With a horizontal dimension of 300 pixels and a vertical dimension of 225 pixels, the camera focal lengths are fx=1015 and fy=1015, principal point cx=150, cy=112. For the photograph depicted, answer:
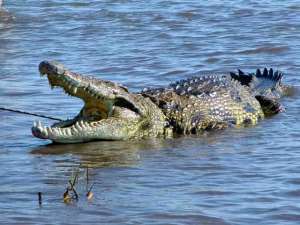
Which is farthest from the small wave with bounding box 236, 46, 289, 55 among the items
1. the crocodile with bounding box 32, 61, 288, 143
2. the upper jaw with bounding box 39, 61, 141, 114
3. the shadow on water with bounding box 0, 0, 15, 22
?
the shadow on water with bounding box 0, 0, 15, 22

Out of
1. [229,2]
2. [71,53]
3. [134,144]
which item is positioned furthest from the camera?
[229,2]

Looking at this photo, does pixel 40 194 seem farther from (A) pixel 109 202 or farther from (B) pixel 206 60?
(B) pixel 206 60

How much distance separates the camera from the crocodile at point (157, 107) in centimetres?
→ 798

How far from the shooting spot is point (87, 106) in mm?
8258

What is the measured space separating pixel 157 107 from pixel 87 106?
0.78 metres

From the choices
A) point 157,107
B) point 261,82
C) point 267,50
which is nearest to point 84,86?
point 157,107

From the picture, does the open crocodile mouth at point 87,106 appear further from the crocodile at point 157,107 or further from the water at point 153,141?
the water at point 153,141

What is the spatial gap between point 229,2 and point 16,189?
11527mm

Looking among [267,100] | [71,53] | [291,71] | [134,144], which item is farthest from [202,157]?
[71,53]

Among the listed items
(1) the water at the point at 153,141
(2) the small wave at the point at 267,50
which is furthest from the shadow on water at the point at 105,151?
(2) the small wave at the point at 267,50

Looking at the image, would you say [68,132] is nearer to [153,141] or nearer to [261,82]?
[153,141]

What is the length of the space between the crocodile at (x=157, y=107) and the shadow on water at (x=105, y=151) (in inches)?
2.9

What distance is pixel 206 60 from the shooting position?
39.3 feet

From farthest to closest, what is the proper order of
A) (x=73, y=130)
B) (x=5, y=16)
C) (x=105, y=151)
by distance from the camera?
(x=5, y=16)
(x=73, y=130)
(x=105, y=151)
